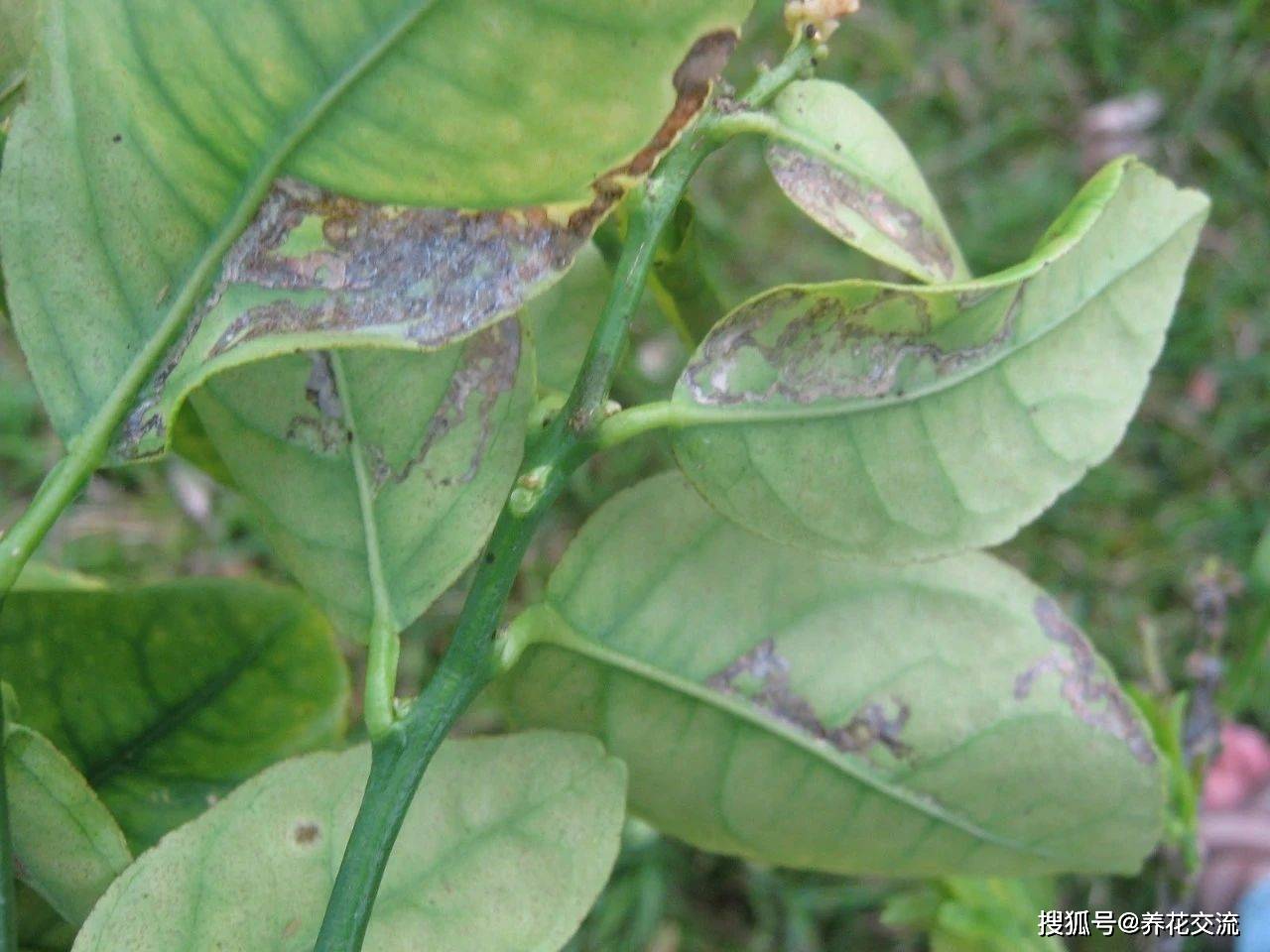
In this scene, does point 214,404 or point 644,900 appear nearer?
point 214,404

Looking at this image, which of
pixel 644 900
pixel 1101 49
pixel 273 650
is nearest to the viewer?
pixel 273 650

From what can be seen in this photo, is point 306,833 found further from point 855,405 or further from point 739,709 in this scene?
point 855,405

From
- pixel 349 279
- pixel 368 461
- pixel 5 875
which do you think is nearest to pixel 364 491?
pixel 368 461

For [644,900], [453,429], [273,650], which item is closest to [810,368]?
[453,429]

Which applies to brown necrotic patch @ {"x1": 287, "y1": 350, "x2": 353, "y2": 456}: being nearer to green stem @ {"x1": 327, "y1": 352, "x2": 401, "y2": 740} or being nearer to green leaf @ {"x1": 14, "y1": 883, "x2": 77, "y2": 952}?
green stem @ {"x1": 327, "y1": 352, "x2": 401, "y2": 740}

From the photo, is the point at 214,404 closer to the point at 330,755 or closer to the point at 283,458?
the point at 283,458

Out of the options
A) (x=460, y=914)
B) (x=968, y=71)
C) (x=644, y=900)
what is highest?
(x=968, y=71)

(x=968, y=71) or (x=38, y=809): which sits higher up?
(x=968, y=71)

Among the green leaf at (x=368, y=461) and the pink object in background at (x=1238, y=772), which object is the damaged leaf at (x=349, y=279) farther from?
the pink object in background at (x=1238, y=772)

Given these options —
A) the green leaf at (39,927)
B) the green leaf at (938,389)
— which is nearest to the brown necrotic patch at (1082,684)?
the green leaf at (938,389)
